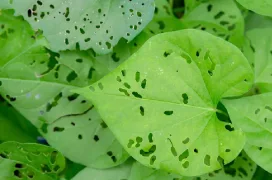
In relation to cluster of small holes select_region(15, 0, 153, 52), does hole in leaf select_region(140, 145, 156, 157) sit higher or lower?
lower

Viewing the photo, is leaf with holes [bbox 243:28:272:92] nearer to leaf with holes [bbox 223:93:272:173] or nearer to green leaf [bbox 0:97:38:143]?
leaf with holes [bbox 223:93:272:173]

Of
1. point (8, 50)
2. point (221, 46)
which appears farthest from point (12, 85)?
point (221, 46)

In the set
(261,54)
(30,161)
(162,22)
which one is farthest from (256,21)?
(30,161)

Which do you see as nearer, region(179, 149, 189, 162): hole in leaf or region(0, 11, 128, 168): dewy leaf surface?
region(179, 149, 189, 162): hole in leaf

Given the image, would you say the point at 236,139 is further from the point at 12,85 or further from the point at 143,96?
the point at 12,85

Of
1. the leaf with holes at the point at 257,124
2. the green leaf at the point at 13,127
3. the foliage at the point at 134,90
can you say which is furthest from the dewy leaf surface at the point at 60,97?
the leaf with holes at the point at 257,124

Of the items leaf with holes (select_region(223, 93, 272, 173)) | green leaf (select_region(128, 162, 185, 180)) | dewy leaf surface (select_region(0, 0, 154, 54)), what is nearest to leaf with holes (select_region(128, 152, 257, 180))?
green leaf (select_region(128, 162, 185, 180))
